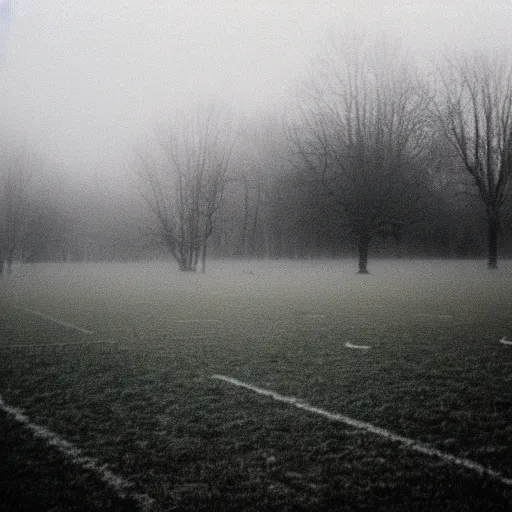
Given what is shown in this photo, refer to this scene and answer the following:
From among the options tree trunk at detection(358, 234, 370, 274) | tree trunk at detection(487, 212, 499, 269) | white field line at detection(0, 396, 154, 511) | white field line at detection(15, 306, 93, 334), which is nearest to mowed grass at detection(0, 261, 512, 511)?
white field line at detection(0, 396, 154, 511)

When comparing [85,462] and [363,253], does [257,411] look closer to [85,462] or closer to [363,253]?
[85,462]

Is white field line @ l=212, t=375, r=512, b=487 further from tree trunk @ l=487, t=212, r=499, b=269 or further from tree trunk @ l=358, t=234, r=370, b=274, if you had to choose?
tree trunk @ l=487, t=212, r=499, b=269

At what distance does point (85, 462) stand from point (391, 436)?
2.01 meters

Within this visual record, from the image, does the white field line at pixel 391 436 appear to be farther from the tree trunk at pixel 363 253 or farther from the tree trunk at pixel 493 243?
the tree trunk at pixel 493 243

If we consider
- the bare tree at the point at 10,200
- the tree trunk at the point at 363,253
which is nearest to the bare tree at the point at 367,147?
the tree trunk at the point at 363,253

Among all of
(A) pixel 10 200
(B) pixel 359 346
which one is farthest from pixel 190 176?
(B) pixel 359 346

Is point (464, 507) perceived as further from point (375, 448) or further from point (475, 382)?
point (475, 382)

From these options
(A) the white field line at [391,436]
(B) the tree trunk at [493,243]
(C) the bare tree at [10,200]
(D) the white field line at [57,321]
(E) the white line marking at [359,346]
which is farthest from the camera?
(B) the tree trunk at [493,243]

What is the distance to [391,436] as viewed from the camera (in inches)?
139

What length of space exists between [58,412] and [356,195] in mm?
24067

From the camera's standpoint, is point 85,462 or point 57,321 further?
point 57,321

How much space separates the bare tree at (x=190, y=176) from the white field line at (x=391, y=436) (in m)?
24.7

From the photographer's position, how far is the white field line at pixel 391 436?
293cm

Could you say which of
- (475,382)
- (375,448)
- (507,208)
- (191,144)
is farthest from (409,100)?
(375,448)
